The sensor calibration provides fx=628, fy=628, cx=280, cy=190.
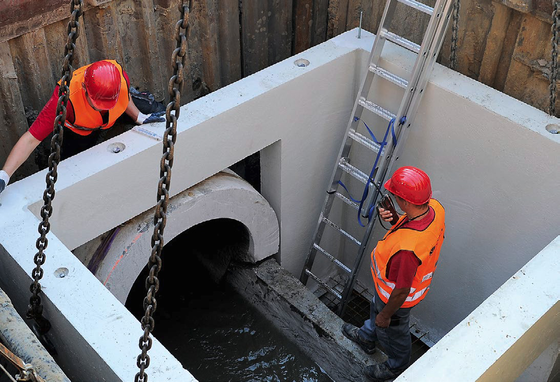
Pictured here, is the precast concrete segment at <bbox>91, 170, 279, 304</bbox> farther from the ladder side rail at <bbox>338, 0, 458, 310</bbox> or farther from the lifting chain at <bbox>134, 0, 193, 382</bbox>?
the lifting chain at <bbox>134, 0, 193, 382</bbox>

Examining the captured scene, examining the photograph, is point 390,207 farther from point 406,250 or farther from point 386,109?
point 386,109

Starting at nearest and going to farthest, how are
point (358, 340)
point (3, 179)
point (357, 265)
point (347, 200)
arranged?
point (3, 179) → point (358, 340) → point (347, 200) → point (357, 265)

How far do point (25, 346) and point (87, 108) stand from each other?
1.99 meters

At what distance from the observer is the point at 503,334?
3.70 meters

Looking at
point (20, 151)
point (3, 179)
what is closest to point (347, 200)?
point (20, 151)

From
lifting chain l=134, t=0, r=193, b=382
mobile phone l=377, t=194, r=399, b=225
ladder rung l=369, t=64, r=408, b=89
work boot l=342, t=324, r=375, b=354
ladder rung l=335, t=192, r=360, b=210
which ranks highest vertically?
lifting chain l=134, t=0, r=193, b=382

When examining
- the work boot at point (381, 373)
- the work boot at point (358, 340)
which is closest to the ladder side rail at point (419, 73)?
the work boot at point (358, 340)

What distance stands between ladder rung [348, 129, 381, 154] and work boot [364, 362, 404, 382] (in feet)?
6.19

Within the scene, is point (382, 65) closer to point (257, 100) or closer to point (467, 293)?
point (257, 100)

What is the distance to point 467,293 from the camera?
6152 mm

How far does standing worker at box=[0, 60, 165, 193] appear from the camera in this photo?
15.2ft

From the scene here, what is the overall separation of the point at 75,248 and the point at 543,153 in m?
3.80

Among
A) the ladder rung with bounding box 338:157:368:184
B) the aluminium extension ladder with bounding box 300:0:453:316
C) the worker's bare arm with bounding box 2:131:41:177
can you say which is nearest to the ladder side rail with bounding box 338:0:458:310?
the aluminium extension ladder with bounding box 300:0:453:316

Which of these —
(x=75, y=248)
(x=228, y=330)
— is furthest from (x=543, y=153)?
(x=75, y=248)
